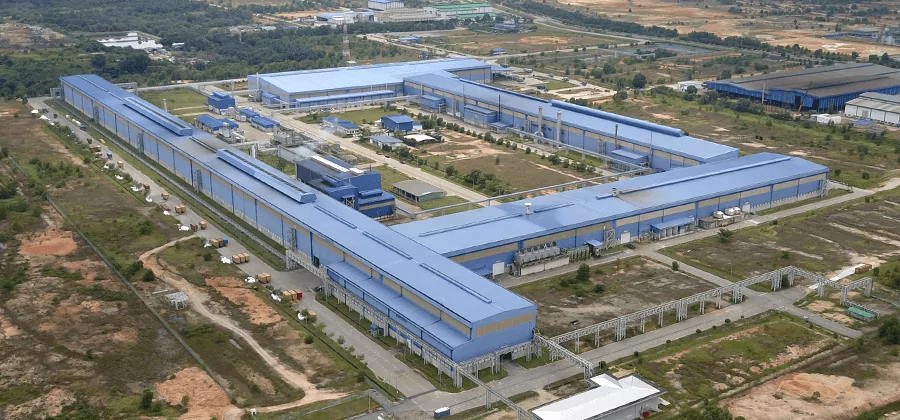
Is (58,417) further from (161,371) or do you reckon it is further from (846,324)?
(846,324)

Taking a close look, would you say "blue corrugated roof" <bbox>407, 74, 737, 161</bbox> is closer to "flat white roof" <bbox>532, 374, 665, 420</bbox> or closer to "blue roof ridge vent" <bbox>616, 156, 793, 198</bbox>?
"blue roof ridge vent" <bbox>616, 156, 793, 198</bbox>

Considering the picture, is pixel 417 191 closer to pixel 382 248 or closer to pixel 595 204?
pixel 595 204

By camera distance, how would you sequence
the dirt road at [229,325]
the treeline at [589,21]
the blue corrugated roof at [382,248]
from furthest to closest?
the treeline at [589,21] → the blue corrugated roof at [382,248] → the dirt road at [229,325]

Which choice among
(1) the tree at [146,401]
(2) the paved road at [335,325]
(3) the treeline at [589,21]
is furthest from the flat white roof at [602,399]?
(3) the treeline at [589,21]

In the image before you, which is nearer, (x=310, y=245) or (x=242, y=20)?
(x=310, y=245)

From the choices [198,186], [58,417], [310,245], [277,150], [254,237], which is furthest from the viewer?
[277,150]

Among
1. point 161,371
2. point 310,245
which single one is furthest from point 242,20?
point 161,371

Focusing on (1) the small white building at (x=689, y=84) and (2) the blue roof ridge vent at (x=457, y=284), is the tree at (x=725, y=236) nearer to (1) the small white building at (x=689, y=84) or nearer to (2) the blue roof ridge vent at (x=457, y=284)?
(2) the blue roof ridge vent at (x=457, y=284)
